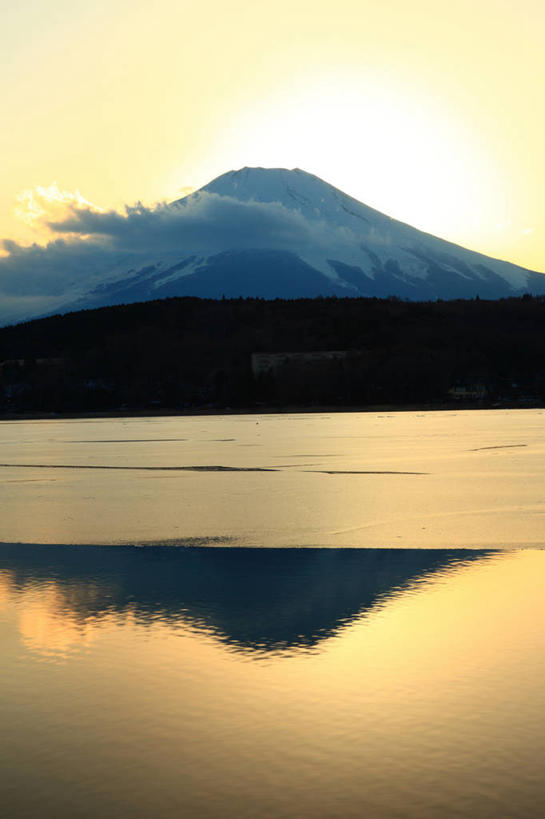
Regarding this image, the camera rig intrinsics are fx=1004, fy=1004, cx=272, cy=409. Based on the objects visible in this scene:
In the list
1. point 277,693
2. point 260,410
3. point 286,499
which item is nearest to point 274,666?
point 277,693

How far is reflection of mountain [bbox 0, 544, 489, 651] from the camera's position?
10741 mm

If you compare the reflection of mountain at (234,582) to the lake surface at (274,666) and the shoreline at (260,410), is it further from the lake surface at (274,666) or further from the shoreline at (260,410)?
the shoreline at (260,410)

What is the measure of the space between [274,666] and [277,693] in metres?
0.74

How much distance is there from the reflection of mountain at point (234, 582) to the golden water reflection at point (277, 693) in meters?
0.05

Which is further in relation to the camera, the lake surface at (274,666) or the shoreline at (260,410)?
the shoreline at (260,410)

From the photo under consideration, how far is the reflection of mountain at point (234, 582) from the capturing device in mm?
10741

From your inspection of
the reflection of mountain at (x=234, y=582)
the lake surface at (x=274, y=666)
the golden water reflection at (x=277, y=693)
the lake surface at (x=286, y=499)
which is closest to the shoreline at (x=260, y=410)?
the lake surface at (x=286, y=499)

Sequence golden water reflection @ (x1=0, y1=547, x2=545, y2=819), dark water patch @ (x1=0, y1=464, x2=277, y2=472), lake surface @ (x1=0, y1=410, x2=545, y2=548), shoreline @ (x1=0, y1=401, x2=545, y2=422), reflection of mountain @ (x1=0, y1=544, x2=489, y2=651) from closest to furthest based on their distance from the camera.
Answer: golden water reflection @ (x1=0, y1=547, x2=545, y2=819) → reflection of mountain @ (x1=0, y1=544, x2=489, y2=651) → lake surface @ (x1=0, y1=410, x2=545, y2=548) → dark water patch @ (x1=0, y1=464, x2=277, y2=472) → shoreline @ (x1=0, y1=401, x2=545, y2=422)

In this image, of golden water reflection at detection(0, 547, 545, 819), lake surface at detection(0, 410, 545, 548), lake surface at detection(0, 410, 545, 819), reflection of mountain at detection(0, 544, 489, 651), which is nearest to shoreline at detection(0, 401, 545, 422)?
lake surface at detection(0, 410, 545, 548)

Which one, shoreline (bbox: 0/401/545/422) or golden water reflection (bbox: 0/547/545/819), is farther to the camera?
shoreline (bbox: 0/401/545/422)

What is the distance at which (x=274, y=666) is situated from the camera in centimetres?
886

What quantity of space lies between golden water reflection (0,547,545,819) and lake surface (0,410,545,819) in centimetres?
2

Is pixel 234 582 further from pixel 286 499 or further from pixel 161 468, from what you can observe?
pixel 161 468

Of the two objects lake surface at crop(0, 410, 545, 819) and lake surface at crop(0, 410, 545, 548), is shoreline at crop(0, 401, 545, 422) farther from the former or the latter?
lake surface at crop(0, 410, 545, 819)
